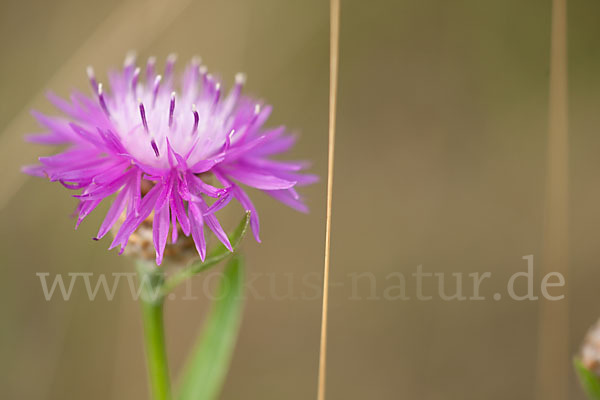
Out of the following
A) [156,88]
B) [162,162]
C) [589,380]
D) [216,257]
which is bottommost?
[589,380]

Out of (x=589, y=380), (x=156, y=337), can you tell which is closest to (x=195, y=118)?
(x=156, y=337)

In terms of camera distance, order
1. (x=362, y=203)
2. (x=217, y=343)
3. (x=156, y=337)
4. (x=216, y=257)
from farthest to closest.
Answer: (x=362, y=203)
(x=217, y=343)
(x=156, y=337)
(x=216, y=257)

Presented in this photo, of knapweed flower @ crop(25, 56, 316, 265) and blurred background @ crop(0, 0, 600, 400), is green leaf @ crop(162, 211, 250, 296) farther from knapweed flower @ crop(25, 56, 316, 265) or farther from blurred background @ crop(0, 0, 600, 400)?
blurred background @ crop(0, 0, 600, 400)

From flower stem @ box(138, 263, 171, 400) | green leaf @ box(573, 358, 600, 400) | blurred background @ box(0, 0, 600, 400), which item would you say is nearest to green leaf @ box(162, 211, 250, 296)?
flower stem @ box(138, 263, 171, 400)

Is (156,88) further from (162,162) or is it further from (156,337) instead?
(156,337)

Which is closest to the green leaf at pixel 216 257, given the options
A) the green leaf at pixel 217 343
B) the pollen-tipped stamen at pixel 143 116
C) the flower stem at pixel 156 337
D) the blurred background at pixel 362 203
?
the flower stem at pixel 156 337

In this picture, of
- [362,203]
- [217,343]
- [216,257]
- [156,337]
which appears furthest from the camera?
[362,203]

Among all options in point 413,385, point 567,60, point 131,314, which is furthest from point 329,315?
point 567,60
